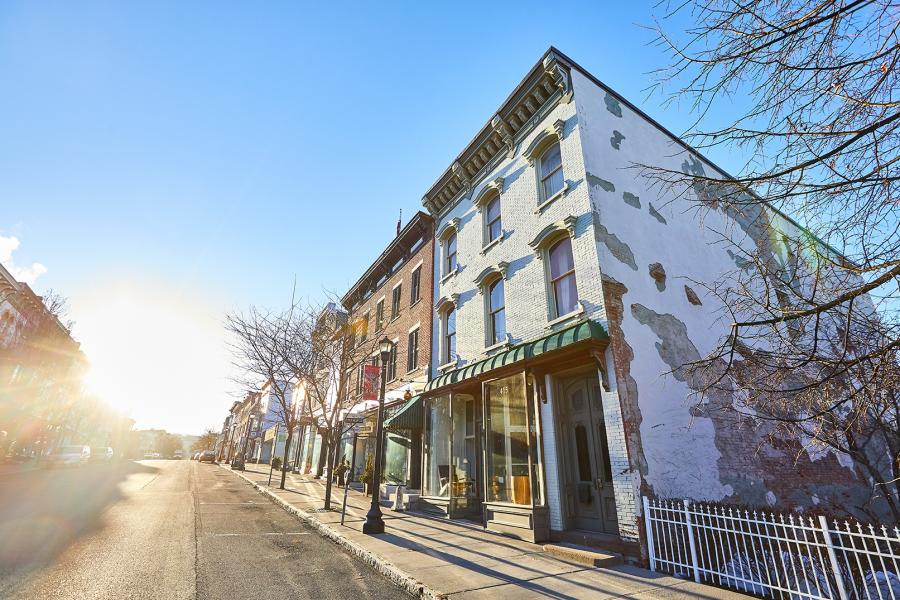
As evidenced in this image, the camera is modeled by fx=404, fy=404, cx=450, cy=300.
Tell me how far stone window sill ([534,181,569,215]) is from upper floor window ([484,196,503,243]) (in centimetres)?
Result: 221

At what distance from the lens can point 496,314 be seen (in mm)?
13234

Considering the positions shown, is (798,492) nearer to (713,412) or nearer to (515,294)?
(713,412)

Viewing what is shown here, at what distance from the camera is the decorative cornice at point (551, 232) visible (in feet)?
34.7

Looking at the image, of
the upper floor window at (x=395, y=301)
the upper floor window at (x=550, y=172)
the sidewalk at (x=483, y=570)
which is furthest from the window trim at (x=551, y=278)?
the upper floor window at (x=395, y=301)

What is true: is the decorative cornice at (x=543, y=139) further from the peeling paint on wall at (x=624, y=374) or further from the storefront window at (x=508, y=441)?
the storefront window at (x=508, y=441)

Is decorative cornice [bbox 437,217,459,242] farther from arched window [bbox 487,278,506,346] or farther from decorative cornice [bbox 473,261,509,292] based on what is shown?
arched window [bbox 487,278,506,346]

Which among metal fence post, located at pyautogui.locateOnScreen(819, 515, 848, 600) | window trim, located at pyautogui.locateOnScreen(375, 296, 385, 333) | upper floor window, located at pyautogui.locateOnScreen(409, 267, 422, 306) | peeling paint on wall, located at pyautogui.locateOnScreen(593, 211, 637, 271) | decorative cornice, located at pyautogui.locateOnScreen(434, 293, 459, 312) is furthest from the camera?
window trim, located at pyautogui.locateOnScreen(375, 296, 385, 333)

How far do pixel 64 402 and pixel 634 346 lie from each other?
2239 inches

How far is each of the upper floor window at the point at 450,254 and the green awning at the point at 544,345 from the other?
214 inches

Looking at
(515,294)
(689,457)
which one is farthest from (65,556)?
(689,457)

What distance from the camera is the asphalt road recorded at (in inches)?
217

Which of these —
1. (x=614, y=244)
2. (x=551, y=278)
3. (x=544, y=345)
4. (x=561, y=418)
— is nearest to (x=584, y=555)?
(x=561, y=418)

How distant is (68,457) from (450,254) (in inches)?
1440

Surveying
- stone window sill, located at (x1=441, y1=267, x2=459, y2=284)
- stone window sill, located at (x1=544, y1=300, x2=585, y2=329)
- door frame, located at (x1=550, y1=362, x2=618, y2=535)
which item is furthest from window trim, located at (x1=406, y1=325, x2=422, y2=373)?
door frame, located at (x1=550, y1=362, x2=618, y2=535)
